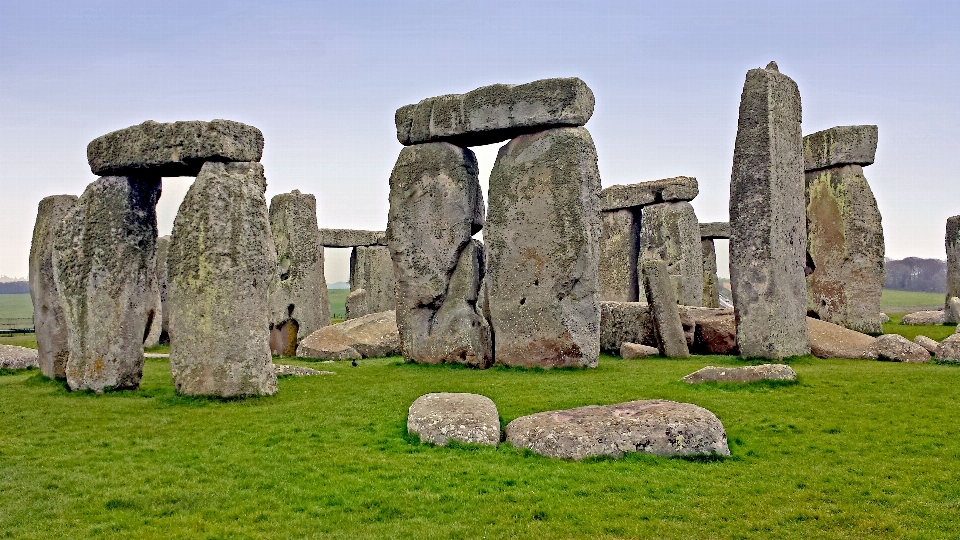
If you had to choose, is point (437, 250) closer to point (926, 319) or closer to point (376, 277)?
point (376, 277)

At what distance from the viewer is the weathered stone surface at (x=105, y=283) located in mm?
10852

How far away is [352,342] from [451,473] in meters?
9.71

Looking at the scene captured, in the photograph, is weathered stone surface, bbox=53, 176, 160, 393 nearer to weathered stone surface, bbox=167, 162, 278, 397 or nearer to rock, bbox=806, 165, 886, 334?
weathered stone surface, bbox=167, 162, 278, 397

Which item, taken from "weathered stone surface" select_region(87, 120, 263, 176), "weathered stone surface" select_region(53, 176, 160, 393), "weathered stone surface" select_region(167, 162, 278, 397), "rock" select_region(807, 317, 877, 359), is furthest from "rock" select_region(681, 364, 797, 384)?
"weathered stone surface" select_region(53, 176, 160, 393)

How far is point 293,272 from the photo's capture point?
58.3 ft

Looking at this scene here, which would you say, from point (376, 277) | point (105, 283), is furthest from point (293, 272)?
point (376, 277)

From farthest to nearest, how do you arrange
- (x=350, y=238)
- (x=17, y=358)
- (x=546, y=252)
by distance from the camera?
1. (x=350, y=238)
2. (x=17, y=358)
3. (x=546, y=252)

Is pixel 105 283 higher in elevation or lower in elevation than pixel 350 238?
lower

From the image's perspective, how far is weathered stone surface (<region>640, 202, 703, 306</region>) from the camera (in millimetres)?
21844

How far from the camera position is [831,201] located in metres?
18.2

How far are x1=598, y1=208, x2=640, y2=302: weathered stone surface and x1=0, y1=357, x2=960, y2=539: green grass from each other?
12.4m

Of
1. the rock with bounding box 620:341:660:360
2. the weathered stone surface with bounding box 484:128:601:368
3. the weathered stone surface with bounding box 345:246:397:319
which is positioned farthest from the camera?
the weathered stone surface with bounding box 345:246:397:319

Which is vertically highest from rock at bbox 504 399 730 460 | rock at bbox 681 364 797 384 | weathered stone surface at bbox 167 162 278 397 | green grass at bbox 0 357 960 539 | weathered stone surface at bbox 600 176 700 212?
weathered stone surface at bbox 600 176 700 212

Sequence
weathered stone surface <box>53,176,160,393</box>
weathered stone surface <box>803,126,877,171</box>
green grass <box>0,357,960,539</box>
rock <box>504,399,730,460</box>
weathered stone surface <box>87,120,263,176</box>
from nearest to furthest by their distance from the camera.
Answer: green grass <box>0,357,960,539</box> → rock <box>504,399,730,460</box> → weathered stone surface <box>87,120,263,176</box> → weathered stone surface <box>53,176,160,393</box> → weathered stone surface <box>803,126,877,171</box>
